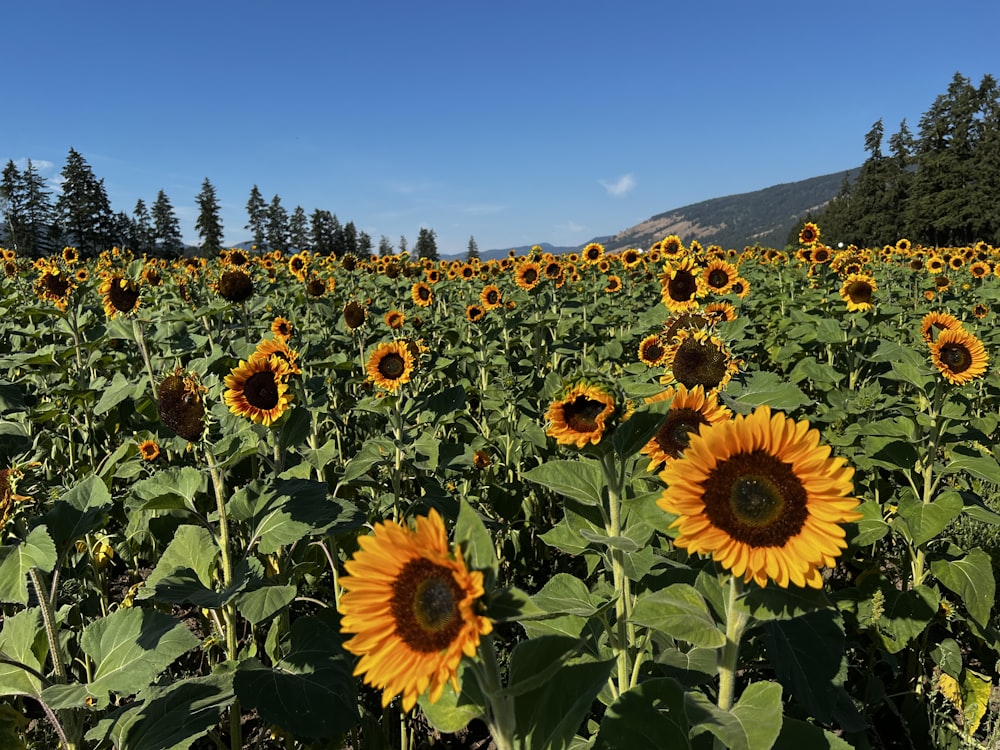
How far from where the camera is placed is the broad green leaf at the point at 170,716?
67.3 inches

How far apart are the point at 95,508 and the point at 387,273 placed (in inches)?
463

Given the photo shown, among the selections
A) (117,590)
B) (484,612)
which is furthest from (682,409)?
(117,590)

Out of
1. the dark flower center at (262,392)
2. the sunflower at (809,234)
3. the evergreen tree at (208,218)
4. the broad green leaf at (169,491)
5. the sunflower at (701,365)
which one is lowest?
the broad green leaf at (169,491)

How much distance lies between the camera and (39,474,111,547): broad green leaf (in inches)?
78.7

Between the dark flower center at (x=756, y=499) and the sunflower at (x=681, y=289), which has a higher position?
the sunflower at (x=681, y=289)

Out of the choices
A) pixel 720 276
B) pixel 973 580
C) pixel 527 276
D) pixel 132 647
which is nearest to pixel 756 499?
pixel 132 647

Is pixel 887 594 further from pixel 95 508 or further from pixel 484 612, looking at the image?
pixel 95 508

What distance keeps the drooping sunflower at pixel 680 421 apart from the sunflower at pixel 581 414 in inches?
9.8

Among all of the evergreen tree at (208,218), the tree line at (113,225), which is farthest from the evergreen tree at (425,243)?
the evergreen tree at (208,218)

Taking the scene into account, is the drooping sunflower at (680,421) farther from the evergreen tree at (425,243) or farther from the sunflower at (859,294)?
the evergreen tree at (425,243)

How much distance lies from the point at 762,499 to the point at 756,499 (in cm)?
1

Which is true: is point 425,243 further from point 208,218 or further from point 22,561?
point 22,561

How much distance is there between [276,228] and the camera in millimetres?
64562

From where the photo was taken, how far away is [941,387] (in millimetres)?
3082
